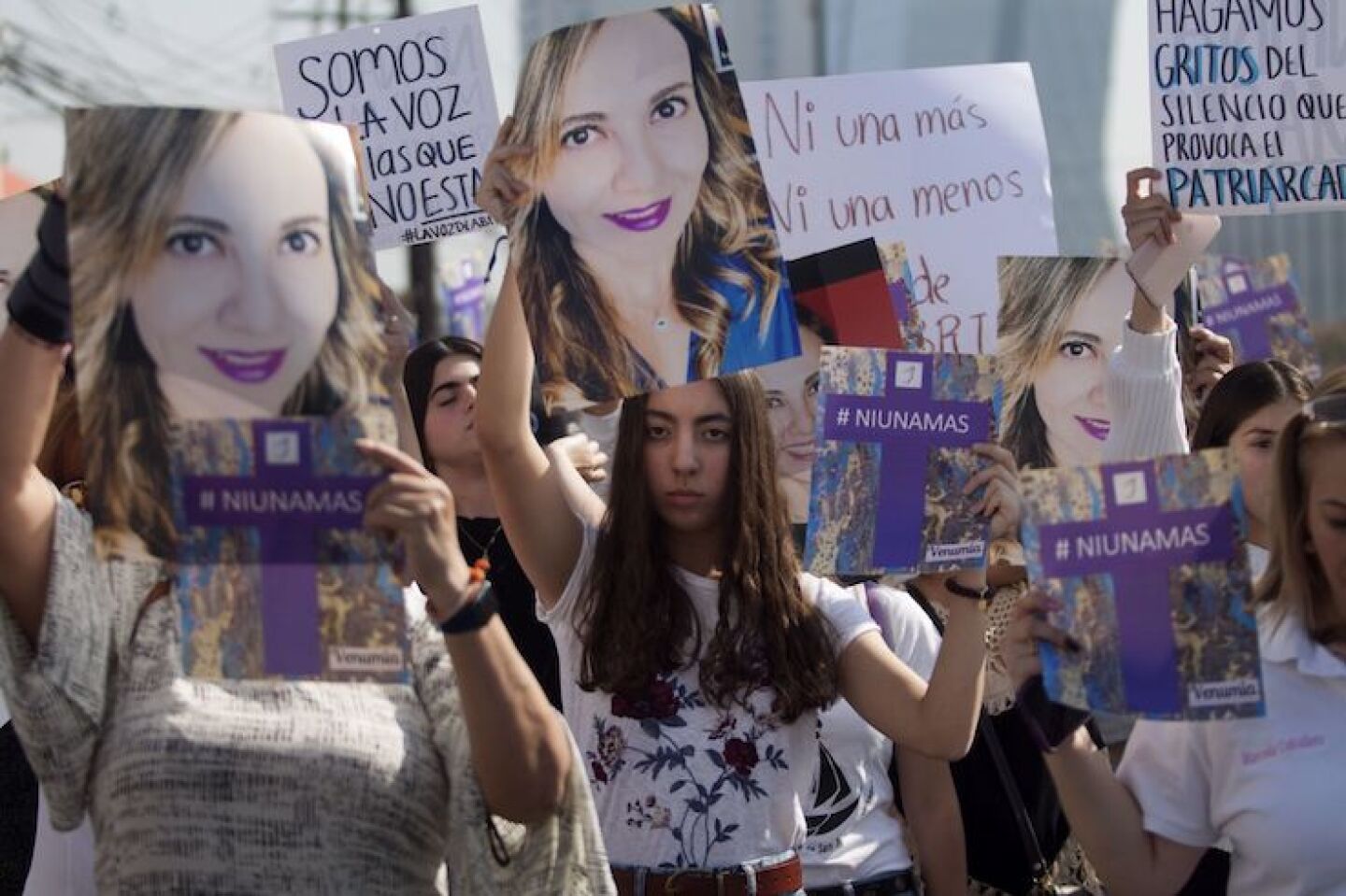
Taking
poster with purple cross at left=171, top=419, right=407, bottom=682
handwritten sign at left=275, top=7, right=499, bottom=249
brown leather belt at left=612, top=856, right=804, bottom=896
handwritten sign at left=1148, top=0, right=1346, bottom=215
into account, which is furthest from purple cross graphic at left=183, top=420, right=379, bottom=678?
handwritten sign at left=1148, top=0, right=1346, bottom=215

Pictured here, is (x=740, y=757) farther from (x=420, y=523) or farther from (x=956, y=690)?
(x=420, y=523)

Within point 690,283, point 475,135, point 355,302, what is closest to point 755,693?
point 690,283

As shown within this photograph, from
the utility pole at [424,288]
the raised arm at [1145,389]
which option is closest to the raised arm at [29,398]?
the raised arm at [1145,389]

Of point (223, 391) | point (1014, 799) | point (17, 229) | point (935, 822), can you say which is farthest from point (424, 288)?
point (223, 391)

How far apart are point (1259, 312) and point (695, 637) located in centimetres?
341

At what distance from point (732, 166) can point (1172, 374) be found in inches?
49.5

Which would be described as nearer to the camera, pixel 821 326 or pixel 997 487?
pixel 997 487

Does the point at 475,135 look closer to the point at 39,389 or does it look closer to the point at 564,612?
the point at 564,612

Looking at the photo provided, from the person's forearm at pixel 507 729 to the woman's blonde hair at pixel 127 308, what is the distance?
375mm

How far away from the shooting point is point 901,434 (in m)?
4.14

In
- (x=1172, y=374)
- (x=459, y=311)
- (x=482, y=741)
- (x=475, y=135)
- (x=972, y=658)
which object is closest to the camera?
(x=482, y=741)

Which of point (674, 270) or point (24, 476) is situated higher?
point (674, 270)

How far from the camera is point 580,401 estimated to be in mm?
4027

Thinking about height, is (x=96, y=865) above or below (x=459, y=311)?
below
